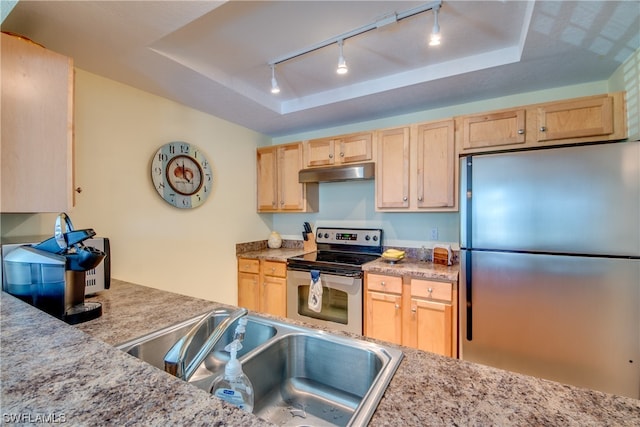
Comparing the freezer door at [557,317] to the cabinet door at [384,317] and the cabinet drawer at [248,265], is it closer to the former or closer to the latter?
the cabinet door at [384,317]

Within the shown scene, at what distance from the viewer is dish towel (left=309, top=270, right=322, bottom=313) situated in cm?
240

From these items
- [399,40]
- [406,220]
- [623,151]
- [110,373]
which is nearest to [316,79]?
[399,40]

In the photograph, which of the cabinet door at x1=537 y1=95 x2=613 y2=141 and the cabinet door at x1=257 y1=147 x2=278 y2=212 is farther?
the cabinet door at x1=257 y1=147 x2=278 y2=212

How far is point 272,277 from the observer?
9.14 feet

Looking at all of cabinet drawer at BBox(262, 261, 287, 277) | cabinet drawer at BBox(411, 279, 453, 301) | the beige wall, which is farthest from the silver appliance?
cabinet drawer at BBox(411, 279, 453, 301)

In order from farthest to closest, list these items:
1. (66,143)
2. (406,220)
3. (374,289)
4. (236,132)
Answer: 1. (236,132)
2. (406,220)
3. (374,289)
4. (66,143)

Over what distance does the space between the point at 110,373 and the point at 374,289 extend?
1.92 metres

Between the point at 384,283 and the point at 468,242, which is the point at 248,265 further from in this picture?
the point at 468,242

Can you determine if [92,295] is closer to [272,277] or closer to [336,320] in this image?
[272,277]

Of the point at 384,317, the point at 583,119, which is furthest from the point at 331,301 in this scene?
the point at 583,119

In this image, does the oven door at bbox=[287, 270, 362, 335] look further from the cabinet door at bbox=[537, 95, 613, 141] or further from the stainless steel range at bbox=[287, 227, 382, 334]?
the cabinet door at bbox=[537, 95, 613, 141]

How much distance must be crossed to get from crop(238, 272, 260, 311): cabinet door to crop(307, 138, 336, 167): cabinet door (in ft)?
4.53

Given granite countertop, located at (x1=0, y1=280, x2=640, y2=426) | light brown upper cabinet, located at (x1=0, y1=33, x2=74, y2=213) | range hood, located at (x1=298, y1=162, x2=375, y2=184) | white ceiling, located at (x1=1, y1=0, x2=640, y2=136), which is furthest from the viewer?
range hood, located at (x1=298, y1=162, x2=375, y2=184)

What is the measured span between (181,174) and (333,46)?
166 centimetres
